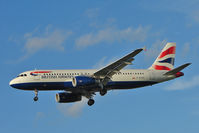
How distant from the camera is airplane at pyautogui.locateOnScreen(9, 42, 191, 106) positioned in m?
55.9

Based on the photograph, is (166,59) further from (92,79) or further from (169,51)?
(92,79)

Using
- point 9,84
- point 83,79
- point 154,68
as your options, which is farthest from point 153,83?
point 9,84

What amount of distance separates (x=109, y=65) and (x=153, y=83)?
376 inches

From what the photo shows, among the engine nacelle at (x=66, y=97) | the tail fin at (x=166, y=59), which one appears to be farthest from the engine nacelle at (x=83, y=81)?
the tail fin at (x=166, y=59)

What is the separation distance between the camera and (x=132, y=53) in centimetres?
5000

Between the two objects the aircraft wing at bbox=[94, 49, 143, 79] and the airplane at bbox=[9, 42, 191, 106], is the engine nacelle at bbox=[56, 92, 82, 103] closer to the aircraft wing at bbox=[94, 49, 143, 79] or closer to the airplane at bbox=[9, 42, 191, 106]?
the airplane at bbox=[9, 42, 191, 106]

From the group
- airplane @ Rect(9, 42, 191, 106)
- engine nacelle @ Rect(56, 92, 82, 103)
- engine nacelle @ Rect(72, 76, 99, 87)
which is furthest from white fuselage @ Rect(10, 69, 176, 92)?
engine nacelle @ Rect(56, 92, 82, 103)

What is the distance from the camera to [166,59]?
2559 inches

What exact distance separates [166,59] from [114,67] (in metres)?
12.6

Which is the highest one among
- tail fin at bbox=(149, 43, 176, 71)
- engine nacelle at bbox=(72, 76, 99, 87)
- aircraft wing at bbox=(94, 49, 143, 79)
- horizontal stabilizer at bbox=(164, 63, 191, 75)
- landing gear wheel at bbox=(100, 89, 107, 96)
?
tail fin at bbox=(149, 43, 176, 71)

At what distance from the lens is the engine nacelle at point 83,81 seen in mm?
55281

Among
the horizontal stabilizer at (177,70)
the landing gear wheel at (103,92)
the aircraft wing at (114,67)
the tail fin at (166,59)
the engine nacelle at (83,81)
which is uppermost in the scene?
the tail fin at (166,59)

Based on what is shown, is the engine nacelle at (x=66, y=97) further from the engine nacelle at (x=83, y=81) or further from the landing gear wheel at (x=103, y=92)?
the engine nacelle at (x=83, y=81)

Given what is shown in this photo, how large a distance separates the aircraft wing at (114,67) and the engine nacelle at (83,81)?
1146mm
